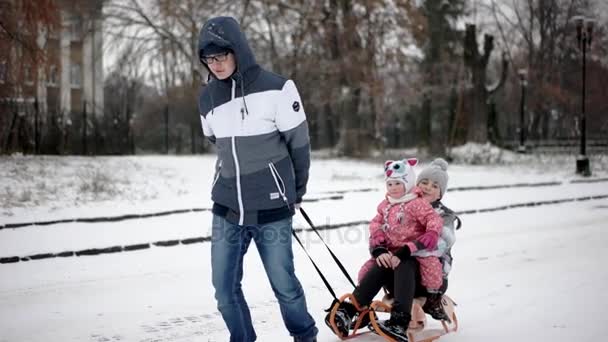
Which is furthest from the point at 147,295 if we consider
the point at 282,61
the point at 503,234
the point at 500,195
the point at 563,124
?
the point at 563,124

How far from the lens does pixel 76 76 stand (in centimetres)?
4084

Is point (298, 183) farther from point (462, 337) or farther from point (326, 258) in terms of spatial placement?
point (326, 258)

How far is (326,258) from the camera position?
797 cm

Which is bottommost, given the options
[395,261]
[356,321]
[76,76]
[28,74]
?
[356,321]

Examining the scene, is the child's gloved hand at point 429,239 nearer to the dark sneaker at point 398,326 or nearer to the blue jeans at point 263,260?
the dark sneaker at point 398,326

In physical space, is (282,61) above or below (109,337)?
above

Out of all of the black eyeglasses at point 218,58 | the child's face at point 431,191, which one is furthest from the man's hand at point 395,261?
the black eyeglasses at point 218,58

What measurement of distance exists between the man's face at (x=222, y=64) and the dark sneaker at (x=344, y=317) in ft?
6.14

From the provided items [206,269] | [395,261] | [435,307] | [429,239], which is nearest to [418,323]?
[435,307]

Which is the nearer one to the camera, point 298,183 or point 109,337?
point 298,183

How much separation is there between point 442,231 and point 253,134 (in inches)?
71.5

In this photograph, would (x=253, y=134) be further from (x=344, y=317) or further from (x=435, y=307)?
(x=435, y=307)

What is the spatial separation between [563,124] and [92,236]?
51425 mm

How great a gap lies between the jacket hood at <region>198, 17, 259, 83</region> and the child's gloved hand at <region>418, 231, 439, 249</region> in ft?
5.75
